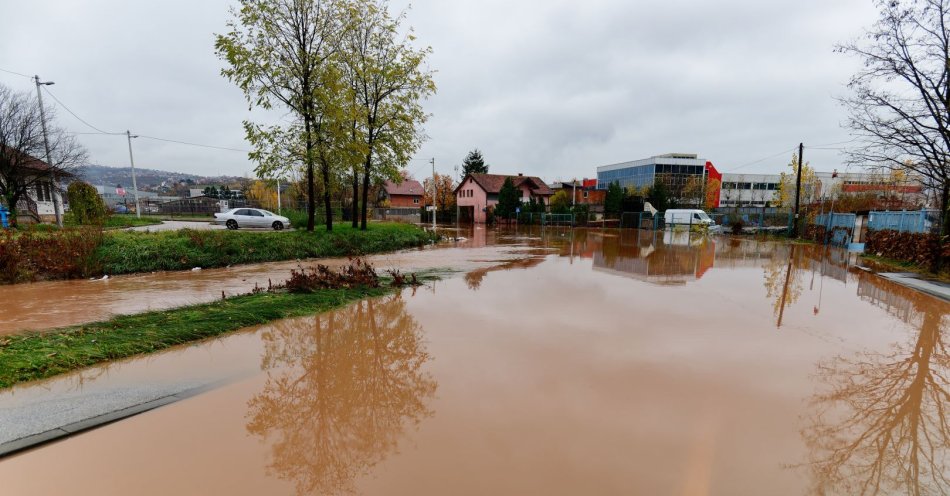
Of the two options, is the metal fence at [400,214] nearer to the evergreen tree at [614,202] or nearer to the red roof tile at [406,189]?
the red roof tile at [406,189]

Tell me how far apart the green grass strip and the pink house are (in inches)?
1830

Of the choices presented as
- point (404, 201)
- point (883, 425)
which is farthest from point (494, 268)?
point (404, 201)

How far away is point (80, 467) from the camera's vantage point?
3.45 metres

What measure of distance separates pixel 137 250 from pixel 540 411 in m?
14.7

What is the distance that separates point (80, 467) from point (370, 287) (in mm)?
7487

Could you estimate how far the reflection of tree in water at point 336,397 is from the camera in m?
3.63

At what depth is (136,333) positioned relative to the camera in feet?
21.4

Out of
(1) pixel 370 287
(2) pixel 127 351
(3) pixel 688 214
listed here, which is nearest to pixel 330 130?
(1) pixel 370 287

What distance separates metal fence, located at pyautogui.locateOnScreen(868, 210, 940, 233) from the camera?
50.8 feet

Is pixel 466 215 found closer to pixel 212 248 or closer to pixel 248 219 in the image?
pixel 248 219

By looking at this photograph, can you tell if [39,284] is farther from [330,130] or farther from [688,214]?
[688,214]

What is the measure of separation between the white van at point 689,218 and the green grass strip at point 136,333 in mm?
34708

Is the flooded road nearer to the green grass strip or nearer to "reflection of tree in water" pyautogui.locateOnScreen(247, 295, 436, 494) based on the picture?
the green grass strip

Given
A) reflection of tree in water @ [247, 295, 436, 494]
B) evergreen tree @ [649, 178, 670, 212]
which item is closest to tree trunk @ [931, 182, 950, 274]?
reflection of tree in water @ [247, 295, 436, 494]
